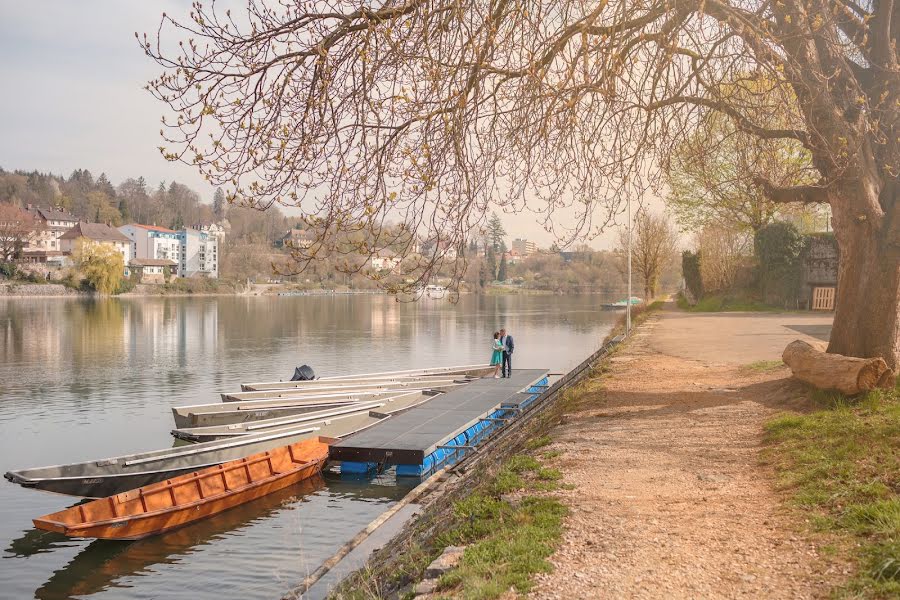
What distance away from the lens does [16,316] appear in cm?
6331

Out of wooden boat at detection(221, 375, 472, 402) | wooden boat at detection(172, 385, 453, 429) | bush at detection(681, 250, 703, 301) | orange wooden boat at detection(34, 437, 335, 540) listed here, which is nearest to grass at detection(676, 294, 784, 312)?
bush at detection(681, 250, 703, 301)

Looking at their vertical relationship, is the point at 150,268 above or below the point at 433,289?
above

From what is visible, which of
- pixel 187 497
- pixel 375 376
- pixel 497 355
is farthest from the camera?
pixel 497 355

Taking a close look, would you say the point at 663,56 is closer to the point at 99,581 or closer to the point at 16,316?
the point at 99,581

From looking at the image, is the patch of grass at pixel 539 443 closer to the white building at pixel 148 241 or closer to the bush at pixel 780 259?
the bush at pixel 780 259

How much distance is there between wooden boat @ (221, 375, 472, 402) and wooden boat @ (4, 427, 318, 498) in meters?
6.24

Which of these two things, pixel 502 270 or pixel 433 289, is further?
pixel 502 270

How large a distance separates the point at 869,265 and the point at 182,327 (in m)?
52.8

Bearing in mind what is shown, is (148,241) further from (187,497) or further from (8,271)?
(187,497)

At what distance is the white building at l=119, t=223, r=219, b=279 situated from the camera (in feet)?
474

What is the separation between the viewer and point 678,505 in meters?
7.59

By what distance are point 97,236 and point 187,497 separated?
5282 inches

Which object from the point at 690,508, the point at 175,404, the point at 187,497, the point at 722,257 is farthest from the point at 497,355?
the point at 722,257

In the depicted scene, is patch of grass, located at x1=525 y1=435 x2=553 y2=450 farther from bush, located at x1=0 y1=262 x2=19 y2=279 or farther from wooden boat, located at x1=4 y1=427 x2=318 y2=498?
bush, located at x1=0 y1=262 x2=19 y2=279
